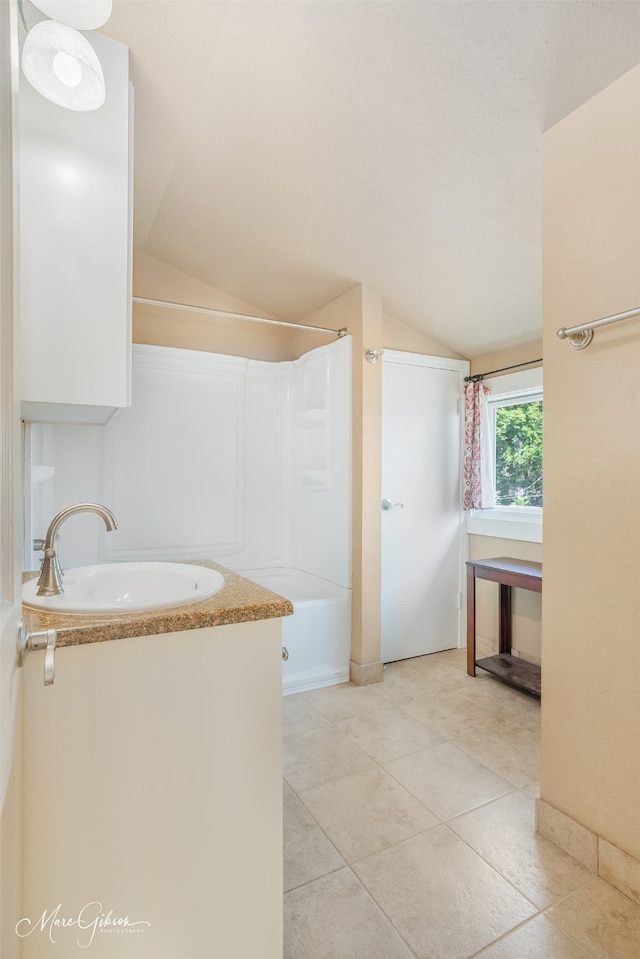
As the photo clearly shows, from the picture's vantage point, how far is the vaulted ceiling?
4.49 feet

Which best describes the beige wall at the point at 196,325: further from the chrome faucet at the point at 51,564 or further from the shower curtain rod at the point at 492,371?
the chrome faucet at the point at 51,564

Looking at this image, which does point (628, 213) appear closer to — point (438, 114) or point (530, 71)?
point (530, 71)

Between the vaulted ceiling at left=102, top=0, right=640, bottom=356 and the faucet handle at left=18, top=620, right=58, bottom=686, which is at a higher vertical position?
the vaulted ceiling at left=102, top=0, right=640, bottom=356

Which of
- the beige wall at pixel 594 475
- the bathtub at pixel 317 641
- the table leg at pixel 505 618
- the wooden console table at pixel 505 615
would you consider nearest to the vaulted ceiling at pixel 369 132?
the beige wall at pixel 594 475

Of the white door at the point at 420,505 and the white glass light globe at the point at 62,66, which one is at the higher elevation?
the white glass light globe at the point at 62,66

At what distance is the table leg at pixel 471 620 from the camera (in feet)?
9.14

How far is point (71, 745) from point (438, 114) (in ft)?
7.01

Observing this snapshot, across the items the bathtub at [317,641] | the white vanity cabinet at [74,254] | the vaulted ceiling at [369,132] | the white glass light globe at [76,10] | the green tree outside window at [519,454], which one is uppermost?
the vaulted ceiling at [369,132]

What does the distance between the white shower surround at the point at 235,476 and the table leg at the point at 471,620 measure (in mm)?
732

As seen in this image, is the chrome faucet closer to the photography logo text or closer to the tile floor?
the photography logo text

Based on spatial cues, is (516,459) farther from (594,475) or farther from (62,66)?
(62,66)

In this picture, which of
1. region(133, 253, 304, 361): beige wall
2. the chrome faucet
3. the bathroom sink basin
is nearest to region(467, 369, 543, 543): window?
region(133, 253, 304, 361): beige wall

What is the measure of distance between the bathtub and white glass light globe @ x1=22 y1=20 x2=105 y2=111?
226 cm

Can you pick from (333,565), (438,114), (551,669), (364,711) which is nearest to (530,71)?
(438,114)
